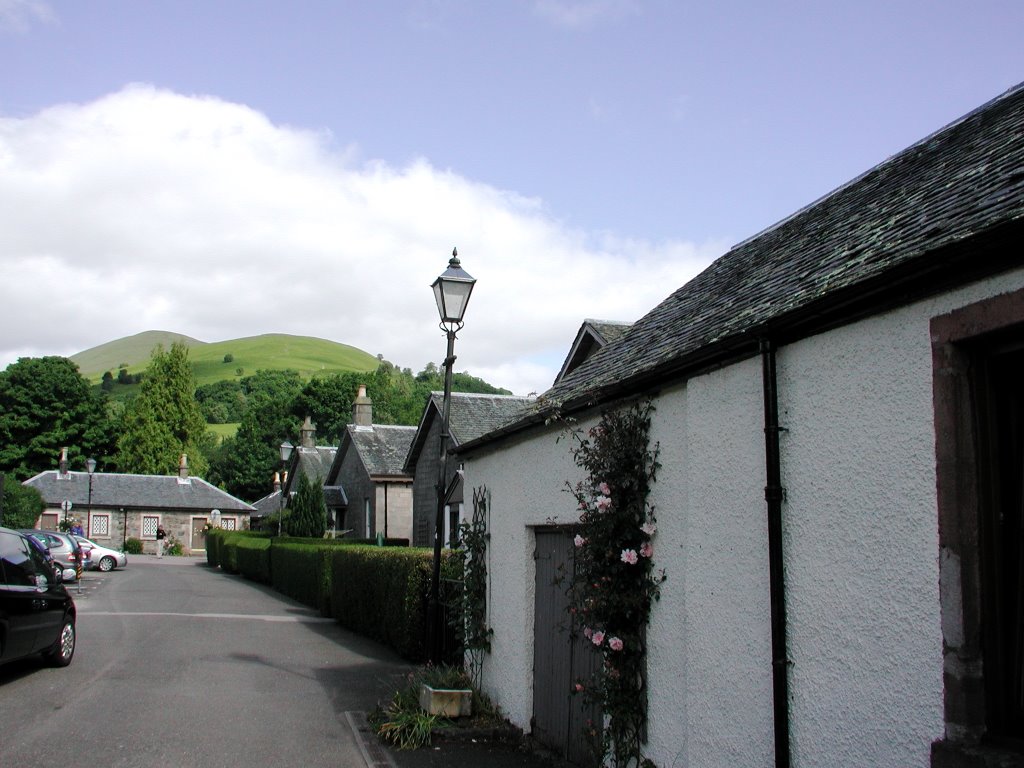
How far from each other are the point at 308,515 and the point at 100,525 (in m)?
33.8

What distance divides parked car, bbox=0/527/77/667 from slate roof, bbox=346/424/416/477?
23910 millimetres

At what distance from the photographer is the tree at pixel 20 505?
42.8 m

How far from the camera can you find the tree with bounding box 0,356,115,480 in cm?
6738

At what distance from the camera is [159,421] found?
77125 mm

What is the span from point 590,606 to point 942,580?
3.33 metres

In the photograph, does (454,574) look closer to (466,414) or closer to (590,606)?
(590,606)

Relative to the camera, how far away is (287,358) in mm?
171750

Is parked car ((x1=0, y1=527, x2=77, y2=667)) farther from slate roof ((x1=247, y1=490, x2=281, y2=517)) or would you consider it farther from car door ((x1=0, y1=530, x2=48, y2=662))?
slate roof ((x1=247, y1=490, x2=281, y2=517))

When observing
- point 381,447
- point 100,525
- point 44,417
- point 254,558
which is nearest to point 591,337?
point 254,558

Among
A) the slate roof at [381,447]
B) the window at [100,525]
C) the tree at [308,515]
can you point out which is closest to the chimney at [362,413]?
the slate roof at [381,447]

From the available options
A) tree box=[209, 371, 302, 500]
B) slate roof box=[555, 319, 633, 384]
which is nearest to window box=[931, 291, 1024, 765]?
slate roof box=[555, 319, 633, 384]

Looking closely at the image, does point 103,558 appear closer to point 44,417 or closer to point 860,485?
point 44,417

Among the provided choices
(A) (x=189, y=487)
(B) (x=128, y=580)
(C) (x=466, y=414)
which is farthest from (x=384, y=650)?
(A) (x=189, y=487)

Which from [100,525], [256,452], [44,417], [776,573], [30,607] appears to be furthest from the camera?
[256,452]
